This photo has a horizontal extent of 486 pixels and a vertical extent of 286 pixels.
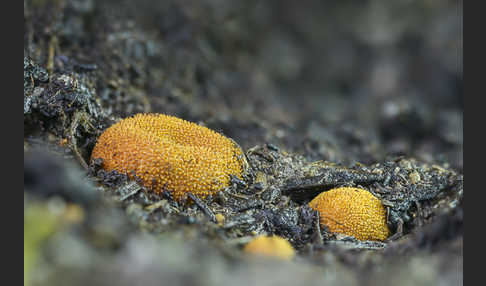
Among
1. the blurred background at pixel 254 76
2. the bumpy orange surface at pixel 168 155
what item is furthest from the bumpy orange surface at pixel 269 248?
the bumpy orange surface at pixel 168 155

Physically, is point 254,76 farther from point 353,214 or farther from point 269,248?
point 269,248

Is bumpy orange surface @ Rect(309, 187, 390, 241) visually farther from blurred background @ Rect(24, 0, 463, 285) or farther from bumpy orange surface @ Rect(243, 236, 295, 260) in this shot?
blurred background @ Rect(24, 0, 463, 285)

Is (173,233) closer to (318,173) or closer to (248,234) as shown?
(248,234)

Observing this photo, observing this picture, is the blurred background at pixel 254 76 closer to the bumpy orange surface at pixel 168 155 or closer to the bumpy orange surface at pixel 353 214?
the bumpy orange surface at pixel 168 155

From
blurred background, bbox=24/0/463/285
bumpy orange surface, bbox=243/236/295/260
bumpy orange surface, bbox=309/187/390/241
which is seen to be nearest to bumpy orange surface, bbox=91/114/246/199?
blurred background, bbox=24/0/463/285

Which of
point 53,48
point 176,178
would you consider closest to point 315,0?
point 53,48

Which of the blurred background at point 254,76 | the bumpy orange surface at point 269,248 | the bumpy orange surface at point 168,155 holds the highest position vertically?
the blurred background at point 254,76
